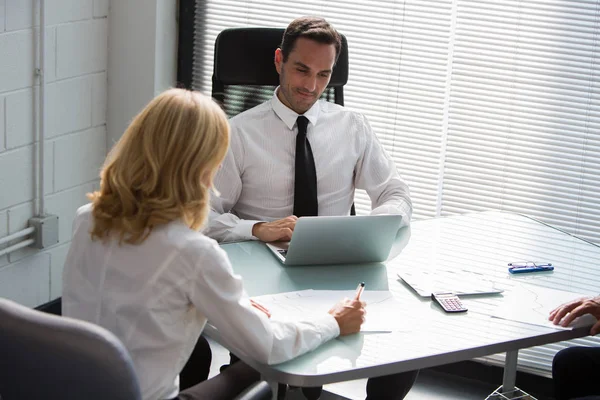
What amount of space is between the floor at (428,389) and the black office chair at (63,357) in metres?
1.46

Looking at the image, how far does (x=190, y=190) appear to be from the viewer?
66.0 inches

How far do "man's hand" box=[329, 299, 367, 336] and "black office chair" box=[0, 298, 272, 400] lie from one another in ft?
1.60

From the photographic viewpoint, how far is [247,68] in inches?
108

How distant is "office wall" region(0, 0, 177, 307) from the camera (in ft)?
9.83

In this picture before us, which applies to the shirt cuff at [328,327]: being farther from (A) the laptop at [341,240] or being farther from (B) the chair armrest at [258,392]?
(A) the laptop at [341,240]

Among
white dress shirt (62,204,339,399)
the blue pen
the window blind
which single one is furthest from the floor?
white dress shirt (62,204,339,399)

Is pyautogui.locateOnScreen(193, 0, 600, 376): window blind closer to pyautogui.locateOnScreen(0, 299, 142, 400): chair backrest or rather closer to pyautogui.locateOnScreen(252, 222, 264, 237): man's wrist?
pyautogui.locateOnScreen(252, 222, 264, 237): man's wrist

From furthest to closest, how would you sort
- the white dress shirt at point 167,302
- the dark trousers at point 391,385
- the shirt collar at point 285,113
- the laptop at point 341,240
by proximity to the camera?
1. the shirt collar at point 285,113
2. the dark trousers at point 391,385
3. the laptop at point 341,240
4. the white dress shirt at point 167,302

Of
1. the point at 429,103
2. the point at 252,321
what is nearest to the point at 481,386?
the point at 429,103

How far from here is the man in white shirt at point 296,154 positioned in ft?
8.66

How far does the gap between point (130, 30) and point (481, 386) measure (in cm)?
194

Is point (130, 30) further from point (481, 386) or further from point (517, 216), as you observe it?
point (481, 386)

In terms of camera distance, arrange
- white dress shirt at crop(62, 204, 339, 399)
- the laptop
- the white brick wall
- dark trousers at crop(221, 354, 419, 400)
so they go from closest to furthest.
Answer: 1. white dress shirt at crop(62, 204, 339, 399)
2. the laptop
3. dark trousers at crop(221, 354, 419, 400)
4. the white brick wall

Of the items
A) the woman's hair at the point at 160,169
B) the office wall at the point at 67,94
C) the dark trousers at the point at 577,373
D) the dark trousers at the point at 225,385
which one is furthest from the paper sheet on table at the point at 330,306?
the office wall at the point at 67,94
